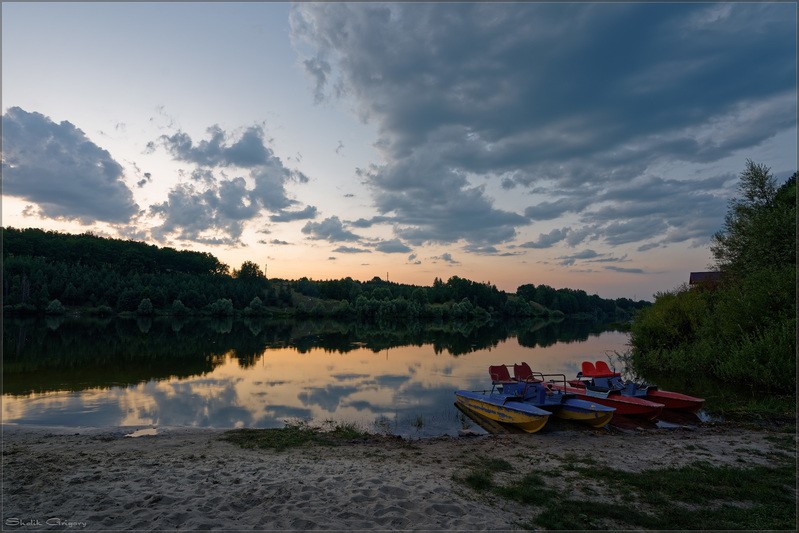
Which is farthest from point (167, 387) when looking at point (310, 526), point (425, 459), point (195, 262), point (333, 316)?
point (195, 262)

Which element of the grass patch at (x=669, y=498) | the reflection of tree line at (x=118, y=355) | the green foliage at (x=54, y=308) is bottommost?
the grass patch at (x=669, y=498)

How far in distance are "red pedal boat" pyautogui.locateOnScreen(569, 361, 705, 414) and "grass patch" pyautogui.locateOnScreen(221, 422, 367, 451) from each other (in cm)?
1152

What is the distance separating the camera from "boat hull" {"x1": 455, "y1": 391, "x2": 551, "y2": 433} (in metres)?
15.0

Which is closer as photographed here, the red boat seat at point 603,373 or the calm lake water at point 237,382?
the calm lake water at point 237,382

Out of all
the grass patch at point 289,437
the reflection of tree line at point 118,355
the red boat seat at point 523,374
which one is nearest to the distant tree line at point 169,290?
the reflection of tree line at point 118,355

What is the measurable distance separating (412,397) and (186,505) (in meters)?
16.1

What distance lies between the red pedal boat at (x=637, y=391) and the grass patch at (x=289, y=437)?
37.8ft

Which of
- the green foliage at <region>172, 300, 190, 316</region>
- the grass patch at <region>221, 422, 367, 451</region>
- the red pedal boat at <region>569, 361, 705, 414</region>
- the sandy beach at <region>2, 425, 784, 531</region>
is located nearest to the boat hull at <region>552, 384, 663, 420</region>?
the red pedal boat at <region>569, 361, 705, 414</region>

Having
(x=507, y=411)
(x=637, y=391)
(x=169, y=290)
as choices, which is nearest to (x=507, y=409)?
(x=507, y=411)

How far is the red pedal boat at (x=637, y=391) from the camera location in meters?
17.7

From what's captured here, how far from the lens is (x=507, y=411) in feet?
52.6

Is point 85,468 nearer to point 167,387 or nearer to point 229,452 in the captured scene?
point 229,452

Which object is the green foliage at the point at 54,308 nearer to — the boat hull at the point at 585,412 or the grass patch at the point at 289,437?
the grass patch at the point at 289,437

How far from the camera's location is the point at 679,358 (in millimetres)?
27547
